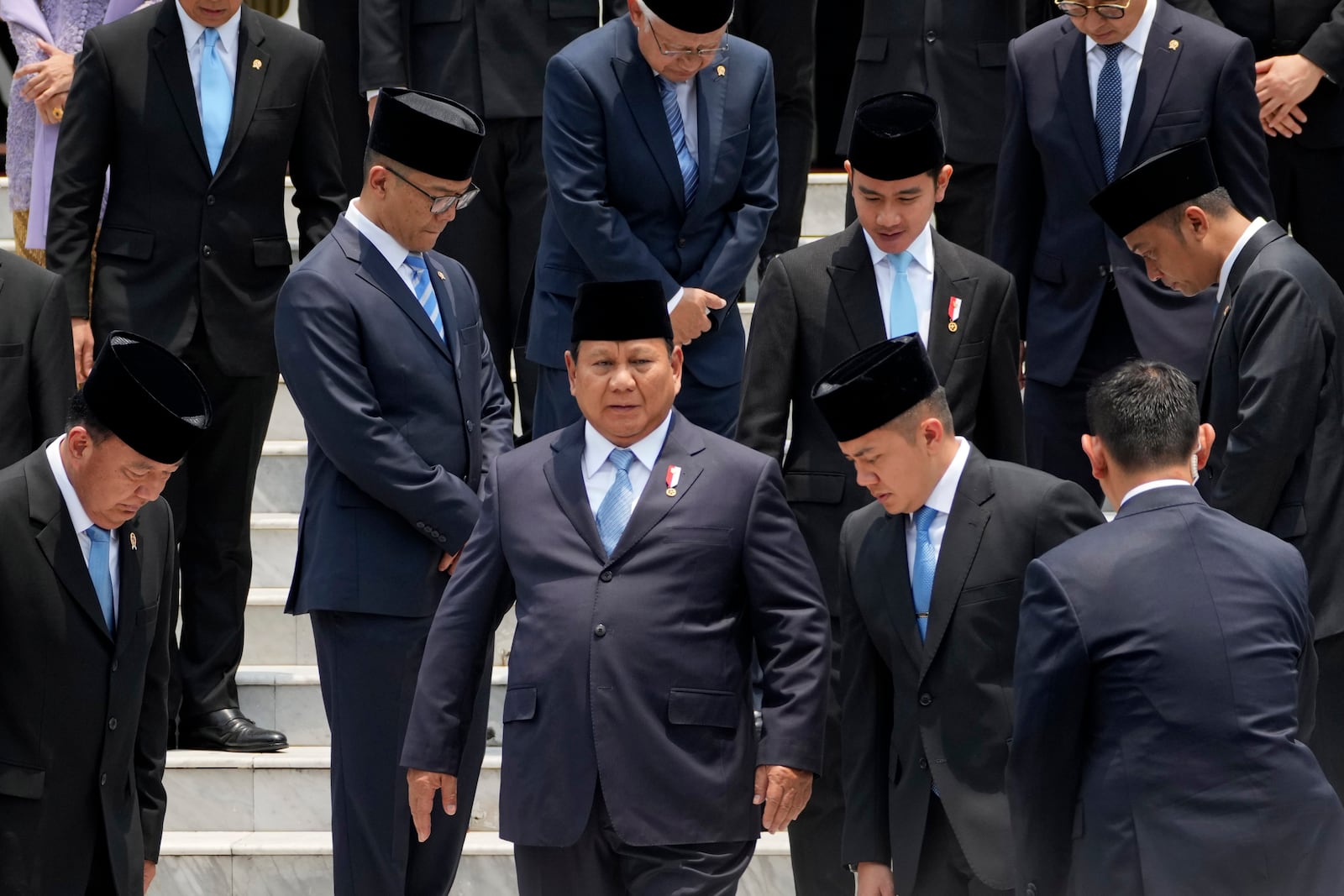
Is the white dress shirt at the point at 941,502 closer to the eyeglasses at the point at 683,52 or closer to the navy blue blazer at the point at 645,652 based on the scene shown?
the navy blue blazer at the point at 645,652

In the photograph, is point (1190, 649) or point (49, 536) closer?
point (1190, 649)

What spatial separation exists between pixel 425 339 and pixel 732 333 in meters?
0.99

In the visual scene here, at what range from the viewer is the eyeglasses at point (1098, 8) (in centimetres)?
571

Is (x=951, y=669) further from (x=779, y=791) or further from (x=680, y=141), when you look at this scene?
(x=680, y=141)

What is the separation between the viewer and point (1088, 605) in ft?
11.8

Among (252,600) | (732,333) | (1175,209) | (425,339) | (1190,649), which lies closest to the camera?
(1190,649)

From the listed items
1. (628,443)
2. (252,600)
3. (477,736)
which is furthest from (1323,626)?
(252,600)

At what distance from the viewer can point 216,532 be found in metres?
6.19

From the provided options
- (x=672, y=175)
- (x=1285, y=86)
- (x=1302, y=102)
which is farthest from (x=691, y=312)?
(x=1302, y=102)

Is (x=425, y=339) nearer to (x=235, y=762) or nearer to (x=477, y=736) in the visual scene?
(x=477, y=736)

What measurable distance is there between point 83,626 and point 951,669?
1.83 m

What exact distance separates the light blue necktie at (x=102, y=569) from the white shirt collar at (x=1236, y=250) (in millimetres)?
2632

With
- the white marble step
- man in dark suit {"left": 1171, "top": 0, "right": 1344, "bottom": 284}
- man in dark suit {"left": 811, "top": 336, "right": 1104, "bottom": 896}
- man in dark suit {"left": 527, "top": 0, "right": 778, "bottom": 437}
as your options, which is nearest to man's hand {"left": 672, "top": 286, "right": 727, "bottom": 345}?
man in dark suit {"left": 527, "top": 0, "right": 778, "bottom": 437}

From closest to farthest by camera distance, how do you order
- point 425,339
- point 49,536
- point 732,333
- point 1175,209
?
point 49,536 → point 1175,209 → point 425,339 → point 732,333
